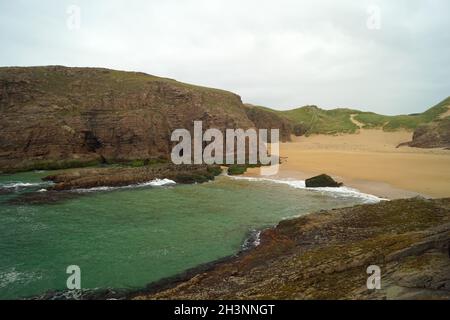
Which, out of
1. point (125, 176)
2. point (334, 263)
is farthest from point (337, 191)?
point (334, 263)

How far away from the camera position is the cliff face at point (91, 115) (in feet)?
170

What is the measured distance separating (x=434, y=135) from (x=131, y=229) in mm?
66525

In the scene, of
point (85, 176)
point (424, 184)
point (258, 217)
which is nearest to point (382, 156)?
point (424, 184)

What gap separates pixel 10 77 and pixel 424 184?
201ft

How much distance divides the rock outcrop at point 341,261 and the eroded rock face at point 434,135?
176 feet

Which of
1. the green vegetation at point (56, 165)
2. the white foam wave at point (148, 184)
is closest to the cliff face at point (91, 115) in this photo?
the green vegetation at point (56, 165)

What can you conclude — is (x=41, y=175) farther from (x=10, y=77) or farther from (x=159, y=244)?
(x=159, y=244)

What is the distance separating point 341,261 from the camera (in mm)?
12156

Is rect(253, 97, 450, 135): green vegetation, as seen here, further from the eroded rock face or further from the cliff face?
the cliff face

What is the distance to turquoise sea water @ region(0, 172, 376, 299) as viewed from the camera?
644 inches

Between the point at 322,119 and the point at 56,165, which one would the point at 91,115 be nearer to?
the point at 56,165

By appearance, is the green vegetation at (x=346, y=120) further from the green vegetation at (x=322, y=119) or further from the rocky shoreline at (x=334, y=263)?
the rocky shoreline at (x=334, y=263)

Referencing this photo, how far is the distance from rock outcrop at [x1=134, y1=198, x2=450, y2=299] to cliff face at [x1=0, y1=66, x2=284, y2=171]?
40.4m

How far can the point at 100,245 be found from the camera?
19844mm
